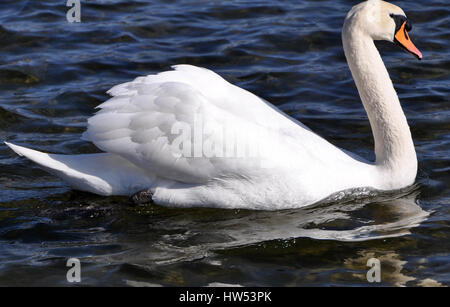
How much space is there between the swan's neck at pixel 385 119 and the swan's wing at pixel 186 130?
2.74ft

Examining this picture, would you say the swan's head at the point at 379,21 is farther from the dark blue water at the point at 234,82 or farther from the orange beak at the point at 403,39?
the dark blue water at the point at 234,82

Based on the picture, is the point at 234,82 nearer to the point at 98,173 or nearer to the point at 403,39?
the point at 403,39

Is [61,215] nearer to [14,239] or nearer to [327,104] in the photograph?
[14,239]

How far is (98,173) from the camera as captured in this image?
22.0 feet

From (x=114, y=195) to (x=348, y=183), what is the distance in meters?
1.96

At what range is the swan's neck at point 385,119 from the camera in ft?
22.6

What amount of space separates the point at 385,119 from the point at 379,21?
0.83 meters

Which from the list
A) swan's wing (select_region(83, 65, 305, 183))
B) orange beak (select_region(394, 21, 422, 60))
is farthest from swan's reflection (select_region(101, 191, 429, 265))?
orange beak (select_region(394, 21, 422, 60))

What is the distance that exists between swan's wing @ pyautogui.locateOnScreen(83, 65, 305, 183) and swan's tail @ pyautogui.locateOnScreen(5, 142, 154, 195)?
9.2 inches

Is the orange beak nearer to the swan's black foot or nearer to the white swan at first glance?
the white swan

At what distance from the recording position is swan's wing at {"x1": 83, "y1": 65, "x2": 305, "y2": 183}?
6.26 m

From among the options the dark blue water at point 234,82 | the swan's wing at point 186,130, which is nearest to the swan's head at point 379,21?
the swan's wing at point 186,130

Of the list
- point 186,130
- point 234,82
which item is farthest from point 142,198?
point 234,82

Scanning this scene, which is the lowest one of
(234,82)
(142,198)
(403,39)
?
(142,198)
